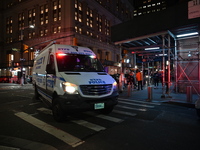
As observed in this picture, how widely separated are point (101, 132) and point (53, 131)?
149 centimetres

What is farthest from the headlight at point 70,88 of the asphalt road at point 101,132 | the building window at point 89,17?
the building window at point 89,17

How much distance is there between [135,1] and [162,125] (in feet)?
430

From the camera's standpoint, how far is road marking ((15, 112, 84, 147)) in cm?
400

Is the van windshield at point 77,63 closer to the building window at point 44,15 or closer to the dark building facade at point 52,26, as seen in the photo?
the dark building facade at point 52,26

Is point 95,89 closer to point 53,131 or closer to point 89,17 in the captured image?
point 53,131

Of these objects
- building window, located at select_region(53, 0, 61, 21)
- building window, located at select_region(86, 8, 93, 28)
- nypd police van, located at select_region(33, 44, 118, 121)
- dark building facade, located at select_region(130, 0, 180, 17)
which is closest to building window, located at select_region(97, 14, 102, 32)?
building window, located at select_region(86, 8, 93, 28)

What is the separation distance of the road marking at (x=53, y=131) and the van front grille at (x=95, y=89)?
1.40 metres

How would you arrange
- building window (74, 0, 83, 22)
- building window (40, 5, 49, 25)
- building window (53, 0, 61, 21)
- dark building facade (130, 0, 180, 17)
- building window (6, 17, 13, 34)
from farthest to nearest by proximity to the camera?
dark building facade (130, 0, 180, 17) < building window (6, 17, 13, 34) < building window (40, 5, 49, 25) < building window (53, 0, 61, 21) < building window (74, 0, 83, 22)

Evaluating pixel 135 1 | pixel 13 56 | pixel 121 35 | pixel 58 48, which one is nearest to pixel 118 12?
pixel 13 56

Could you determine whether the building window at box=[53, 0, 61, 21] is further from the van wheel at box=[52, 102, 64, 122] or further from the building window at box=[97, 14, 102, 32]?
the van wheel at box=[52, 102, 64, 122]

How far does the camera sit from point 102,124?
5.27 m

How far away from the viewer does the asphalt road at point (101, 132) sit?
377cm

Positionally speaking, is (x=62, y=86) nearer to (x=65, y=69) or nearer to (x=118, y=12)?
(x=65, y=69)

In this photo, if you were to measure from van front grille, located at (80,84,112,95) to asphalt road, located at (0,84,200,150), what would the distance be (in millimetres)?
1118
